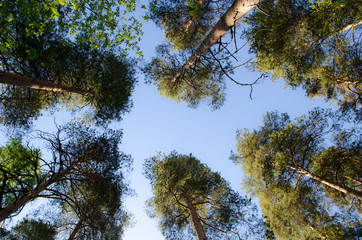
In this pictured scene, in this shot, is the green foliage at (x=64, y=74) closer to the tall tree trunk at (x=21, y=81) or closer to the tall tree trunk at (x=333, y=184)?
the tall tree trunk at (x=21, y=81)

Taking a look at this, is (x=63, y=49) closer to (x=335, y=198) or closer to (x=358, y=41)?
(x=358, y=41)

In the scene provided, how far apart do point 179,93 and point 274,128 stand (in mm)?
6927

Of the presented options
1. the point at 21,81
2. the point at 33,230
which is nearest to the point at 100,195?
the point at 33,230

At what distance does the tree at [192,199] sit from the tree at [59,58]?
14.3ft

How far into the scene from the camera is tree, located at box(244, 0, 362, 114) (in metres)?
Answer: 7.57

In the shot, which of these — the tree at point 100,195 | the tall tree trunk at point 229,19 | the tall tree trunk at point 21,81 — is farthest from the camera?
the tree at point 100,195

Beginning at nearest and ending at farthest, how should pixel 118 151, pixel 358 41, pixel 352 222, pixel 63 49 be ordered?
1. pixel 63 49
2. pixel 358 41
3. pixel 118 151
4. pixel 352 222

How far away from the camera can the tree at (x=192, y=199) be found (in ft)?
32.1

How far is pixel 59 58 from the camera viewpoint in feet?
22.4

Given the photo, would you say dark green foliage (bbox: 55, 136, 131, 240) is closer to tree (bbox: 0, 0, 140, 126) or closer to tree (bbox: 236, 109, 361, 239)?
tree (bbox: 0, 0, 140, 126)

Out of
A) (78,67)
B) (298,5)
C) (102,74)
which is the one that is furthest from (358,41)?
(78,67)

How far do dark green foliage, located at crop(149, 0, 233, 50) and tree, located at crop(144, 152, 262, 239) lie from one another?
7.21 meters

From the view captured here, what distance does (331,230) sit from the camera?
8344mm

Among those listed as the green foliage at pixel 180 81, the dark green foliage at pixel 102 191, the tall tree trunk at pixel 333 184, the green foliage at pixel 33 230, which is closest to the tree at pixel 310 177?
the tall tree trunk at pixel 333 184
